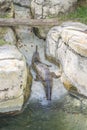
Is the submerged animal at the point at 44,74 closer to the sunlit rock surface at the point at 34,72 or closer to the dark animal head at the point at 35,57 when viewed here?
the dark animal head at the point at 35,57

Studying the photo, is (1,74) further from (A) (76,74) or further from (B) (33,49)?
(B) (33,49)

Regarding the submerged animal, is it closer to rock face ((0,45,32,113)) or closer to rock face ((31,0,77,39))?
rock face ((0,45,32,113))

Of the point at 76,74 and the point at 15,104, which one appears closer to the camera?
the point at 15,104

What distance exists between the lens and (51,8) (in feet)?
53.7

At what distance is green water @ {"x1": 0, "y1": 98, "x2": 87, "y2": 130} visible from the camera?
39.0ft

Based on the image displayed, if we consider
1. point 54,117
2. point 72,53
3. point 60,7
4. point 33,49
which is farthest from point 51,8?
point 54,117

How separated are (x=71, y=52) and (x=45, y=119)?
2.85 m

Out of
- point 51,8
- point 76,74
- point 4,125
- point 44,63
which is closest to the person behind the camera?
point 4,125

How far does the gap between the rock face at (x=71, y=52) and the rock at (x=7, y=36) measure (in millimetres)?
1544

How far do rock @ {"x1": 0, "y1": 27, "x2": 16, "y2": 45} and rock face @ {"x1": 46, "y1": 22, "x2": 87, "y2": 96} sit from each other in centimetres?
154

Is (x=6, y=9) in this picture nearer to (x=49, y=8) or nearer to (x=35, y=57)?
(x=49, y=8)

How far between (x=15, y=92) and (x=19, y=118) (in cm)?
92

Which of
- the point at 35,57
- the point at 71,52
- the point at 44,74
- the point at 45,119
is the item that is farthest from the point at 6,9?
the point at 45,119

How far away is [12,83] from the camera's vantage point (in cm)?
1230
